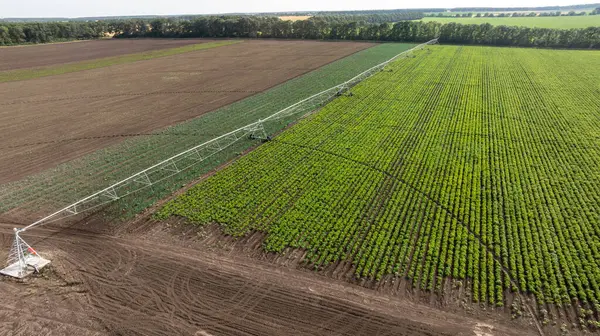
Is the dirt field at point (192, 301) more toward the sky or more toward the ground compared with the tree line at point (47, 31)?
more toward the ground

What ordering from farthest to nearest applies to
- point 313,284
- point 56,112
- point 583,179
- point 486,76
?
point 486,76
point 56,112
point 583,179
point 313,284

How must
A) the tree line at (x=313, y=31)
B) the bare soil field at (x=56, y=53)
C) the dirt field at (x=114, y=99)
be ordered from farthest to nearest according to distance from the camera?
the tree line at (x=313, y=31)
the bare soil field at (x=56, y=53)
the dirt field at (x=114, y=99)

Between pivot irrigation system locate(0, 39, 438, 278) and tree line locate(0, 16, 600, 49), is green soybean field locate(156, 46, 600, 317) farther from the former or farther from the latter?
tree line locate(0, 16, 600, 49)

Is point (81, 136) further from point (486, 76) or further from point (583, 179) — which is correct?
point (486, 76)

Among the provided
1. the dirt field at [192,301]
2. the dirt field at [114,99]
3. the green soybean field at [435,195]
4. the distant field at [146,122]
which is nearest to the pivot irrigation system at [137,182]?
the dirt field at [192,301]

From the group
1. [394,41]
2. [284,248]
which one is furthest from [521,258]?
[394,41]

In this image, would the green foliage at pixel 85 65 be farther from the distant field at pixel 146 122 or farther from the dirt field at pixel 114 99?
the distant field at pixel 146 122
